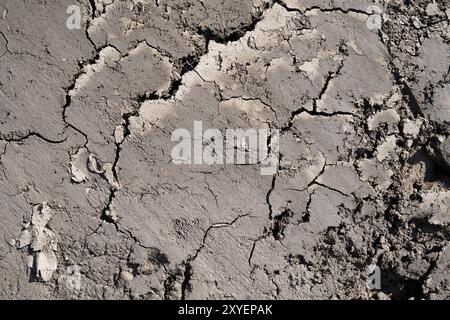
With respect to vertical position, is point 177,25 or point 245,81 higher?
point 177,25

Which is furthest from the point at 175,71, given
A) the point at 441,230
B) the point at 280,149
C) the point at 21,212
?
the point at 441,230

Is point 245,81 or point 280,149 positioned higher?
point 245,81

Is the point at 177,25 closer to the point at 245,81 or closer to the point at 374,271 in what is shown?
the point at 245,81
